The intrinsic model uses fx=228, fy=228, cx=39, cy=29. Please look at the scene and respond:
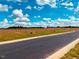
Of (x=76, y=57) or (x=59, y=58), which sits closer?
(x=59, y=58)

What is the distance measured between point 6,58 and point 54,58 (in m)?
3.04

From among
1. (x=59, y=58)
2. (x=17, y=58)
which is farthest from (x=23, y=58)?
(x=59, y=58)

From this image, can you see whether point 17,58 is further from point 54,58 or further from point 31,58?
point 54,58

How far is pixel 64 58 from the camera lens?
1450 centimetres

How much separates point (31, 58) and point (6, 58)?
1570 mm

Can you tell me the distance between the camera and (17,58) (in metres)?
14.4

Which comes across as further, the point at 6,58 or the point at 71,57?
the point at 71,57

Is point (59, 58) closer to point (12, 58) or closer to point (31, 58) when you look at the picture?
point (31, 58)

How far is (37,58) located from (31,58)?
0.40m

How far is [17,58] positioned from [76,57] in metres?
4.08

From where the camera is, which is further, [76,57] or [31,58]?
[76,57]

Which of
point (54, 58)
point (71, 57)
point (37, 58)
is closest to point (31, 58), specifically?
point (37, 58)

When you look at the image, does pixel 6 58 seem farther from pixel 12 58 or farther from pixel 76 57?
pixel 76 57

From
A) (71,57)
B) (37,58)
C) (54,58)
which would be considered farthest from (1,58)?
(71,57)
